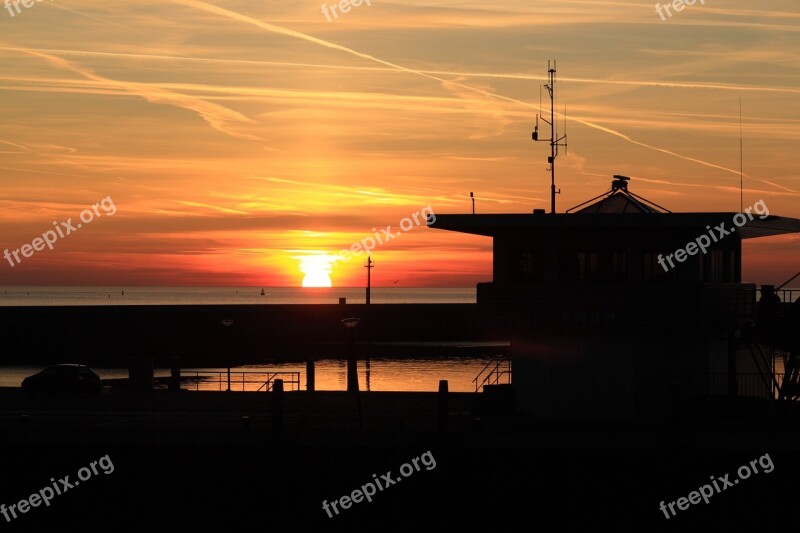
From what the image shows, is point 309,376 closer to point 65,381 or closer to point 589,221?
point 65,381

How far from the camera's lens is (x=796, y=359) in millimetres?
41344

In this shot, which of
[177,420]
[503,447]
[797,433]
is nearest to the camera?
[503,447]

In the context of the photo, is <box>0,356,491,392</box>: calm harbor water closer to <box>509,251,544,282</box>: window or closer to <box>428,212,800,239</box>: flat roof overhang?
<box>509,251,544,282</box>: window

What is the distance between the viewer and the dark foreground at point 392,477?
3033 centimetres

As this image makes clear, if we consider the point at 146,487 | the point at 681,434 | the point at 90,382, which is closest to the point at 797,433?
the point at 681,434

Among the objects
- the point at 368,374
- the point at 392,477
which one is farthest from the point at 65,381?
the point at 368,374

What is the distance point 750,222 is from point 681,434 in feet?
38.6

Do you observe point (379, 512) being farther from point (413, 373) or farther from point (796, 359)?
point (413, 373)

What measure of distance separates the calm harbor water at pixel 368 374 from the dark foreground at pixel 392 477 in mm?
37205

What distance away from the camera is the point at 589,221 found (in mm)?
38969

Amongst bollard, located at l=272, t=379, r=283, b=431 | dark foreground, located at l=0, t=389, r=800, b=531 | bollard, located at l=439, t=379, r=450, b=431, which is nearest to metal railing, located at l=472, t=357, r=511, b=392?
dark foreground, located at l=0, t=389, r=800, b=531

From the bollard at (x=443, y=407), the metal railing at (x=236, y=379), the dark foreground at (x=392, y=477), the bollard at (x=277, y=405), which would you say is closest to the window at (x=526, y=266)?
the dark foreground at (x=392, y=477)

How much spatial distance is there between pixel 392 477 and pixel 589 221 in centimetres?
1303

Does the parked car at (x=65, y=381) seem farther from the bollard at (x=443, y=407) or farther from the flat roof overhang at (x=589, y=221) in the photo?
the bollard at (x=443, y=407)
